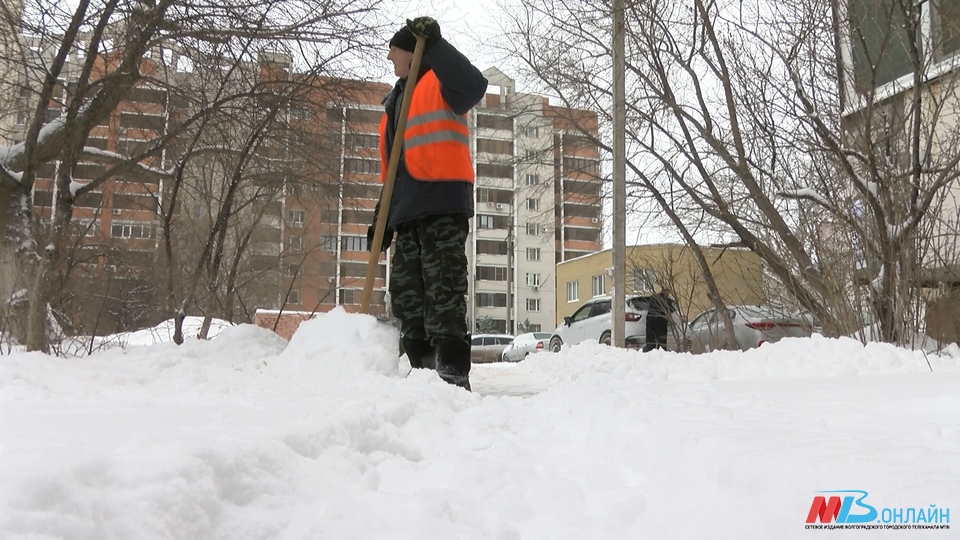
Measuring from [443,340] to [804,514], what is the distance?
2657 mm

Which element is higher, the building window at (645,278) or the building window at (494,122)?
the building window at (494,122)

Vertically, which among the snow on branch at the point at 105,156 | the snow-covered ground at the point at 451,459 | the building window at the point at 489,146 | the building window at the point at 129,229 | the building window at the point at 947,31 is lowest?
the snow-covered ground at the point at 451,459

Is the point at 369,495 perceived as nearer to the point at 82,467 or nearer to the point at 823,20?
the point at 82,467

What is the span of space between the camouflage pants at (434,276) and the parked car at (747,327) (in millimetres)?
4056

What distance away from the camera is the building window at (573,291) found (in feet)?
131

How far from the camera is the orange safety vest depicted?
3.88 meters

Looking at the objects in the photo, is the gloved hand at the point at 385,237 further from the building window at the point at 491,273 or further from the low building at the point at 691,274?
the building window at the point at 491,273

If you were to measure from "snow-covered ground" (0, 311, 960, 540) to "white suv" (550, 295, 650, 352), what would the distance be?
10.9 m

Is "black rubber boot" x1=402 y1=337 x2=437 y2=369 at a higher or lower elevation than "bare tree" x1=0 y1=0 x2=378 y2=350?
lower

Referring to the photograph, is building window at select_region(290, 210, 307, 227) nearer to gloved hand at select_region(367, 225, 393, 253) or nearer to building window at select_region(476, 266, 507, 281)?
gloved hand at select_region(367, 225, 393, 253)

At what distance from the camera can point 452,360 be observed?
3.78 metres

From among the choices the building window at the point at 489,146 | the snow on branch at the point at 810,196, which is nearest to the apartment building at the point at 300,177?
the building window at the point at 489,146

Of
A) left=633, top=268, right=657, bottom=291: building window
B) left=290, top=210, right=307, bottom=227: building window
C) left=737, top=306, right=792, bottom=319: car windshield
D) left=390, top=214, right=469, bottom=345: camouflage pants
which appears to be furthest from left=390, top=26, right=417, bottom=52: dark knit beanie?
left=633, top=268, right=657, bottom=291: building window

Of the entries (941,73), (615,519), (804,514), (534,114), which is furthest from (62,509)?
(534,114)
